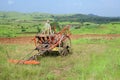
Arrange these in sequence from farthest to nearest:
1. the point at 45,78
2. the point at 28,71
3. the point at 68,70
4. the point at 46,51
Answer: the point at 46,51 → the point at 68,70 → the point at 28,71 → the point at 45,78

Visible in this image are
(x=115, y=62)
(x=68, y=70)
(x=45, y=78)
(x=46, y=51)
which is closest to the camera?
(x=45, y=78)

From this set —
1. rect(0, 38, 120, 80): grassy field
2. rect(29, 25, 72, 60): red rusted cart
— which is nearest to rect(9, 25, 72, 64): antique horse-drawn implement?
rect(29, 25, 72, 60): red rusted cart

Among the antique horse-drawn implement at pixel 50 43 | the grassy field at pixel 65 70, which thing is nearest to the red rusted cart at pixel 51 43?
the antique horse-drawn implement at pixel 50 43

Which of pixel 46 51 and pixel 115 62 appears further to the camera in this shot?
pixel 46 51

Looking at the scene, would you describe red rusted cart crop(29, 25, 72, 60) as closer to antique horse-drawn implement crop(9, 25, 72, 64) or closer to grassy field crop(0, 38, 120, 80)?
antique horse-drawn implement crop(9, 25, 72, 64)

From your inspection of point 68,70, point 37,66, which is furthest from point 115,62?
point 37,66

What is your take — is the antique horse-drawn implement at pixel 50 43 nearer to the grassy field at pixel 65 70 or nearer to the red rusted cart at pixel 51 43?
the red rusted cart at pixel 51 43

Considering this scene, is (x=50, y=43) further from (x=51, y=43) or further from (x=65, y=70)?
(x=65, y=70)

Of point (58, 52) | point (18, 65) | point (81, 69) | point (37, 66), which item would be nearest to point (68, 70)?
point (81, 69)

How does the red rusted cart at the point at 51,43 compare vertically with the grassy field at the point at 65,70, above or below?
above

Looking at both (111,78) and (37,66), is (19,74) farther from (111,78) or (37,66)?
(111,78)

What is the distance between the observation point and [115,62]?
1448 cm

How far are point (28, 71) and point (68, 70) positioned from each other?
1.97 meters

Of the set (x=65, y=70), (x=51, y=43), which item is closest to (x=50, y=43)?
(x=51, y=43)
